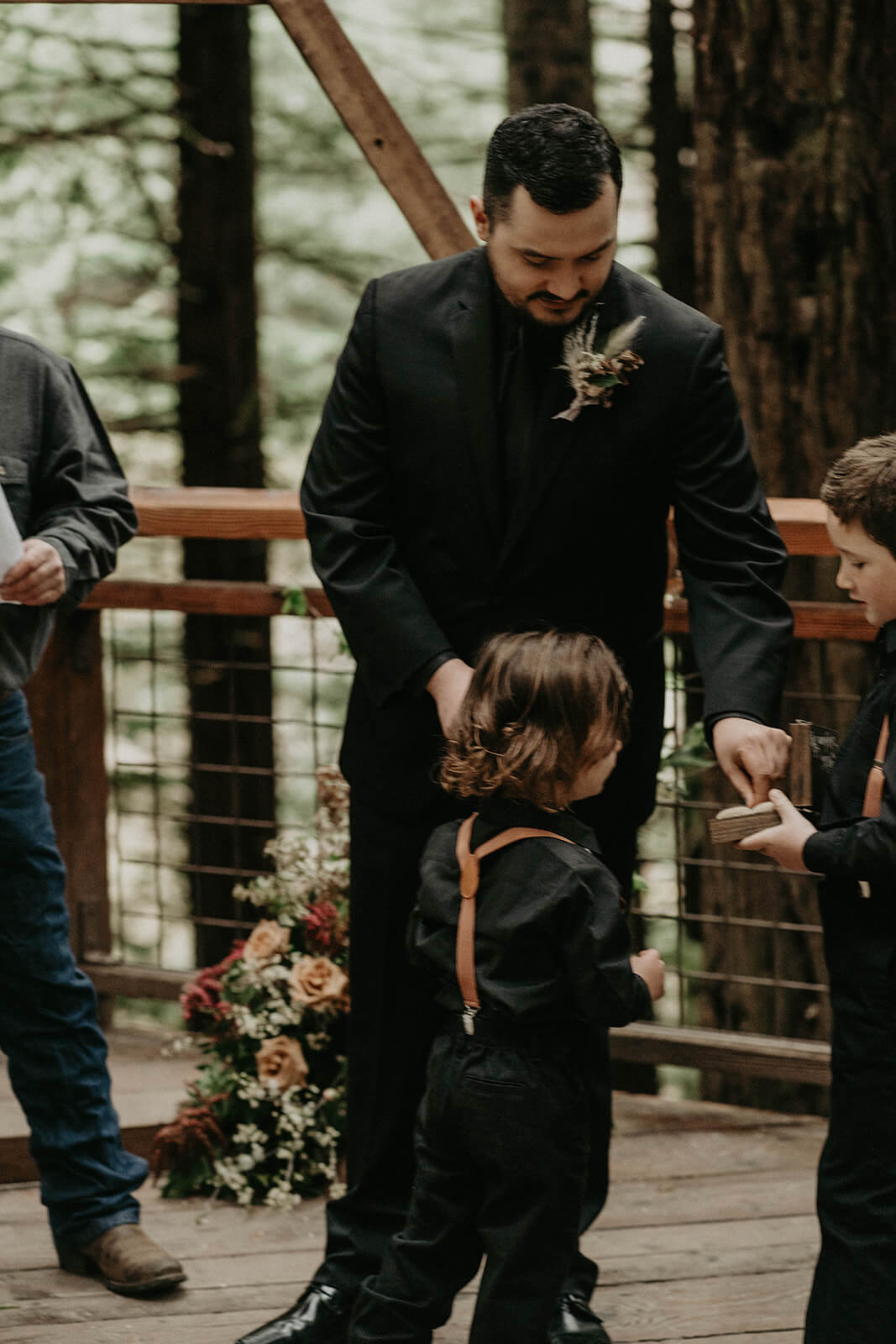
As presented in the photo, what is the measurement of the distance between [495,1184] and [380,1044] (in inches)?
16.9

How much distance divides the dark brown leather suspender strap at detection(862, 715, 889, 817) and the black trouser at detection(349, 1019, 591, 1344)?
516 millimetres

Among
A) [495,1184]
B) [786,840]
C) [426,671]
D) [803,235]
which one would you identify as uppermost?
[803,235]

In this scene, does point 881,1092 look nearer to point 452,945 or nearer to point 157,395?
point 452,945

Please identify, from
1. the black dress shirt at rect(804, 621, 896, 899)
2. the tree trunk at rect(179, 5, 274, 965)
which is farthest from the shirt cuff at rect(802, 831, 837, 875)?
the tree trunk at rect(179, 5, 274, 965)

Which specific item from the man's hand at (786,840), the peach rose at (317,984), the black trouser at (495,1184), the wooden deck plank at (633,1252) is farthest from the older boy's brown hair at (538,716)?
the peach rose at (317,984)

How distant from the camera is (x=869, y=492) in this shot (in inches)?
82.4

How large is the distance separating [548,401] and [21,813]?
46.5 inches

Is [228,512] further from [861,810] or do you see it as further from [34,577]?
[861,810]

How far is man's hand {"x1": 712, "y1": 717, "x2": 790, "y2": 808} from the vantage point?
2.22m

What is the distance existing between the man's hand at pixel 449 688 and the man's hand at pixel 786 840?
43cm

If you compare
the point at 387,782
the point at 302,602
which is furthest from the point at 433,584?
the point at 302,602

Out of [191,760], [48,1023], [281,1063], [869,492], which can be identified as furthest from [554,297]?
[191,760]

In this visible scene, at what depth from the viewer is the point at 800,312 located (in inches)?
161

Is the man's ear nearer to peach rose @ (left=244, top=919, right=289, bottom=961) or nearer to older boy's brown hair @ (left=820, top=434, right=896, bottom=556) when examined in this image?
older boy's brown hair @ (left=820, top=434, right=896, bottom=556)
